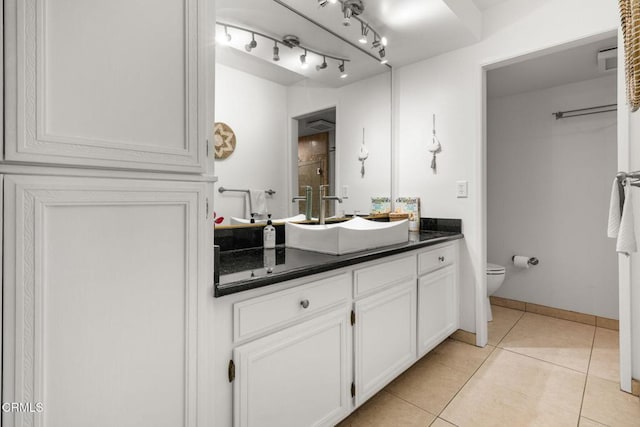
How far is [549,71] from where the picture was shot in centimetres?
263

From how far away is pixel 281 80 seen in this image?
5.99 ft

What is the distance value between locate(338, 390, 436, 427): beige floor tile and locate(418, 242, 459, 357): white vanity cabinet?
34 cm

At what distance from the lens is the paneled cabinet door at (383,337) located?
4.91 feet

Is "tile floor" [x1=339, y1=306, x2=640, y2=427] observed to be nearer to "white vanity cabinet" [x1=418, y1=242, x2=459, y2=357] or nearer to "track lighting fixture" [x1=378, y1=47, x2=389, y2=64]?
"white vanity cabinet" [x1=418, y1=242, x2=459, y2=357]

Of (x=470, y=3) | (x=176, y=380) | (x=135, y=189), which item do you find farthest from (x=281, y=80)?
(x=176, y=380)

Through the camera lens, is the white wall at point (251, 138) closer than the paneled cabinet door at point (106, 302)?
No

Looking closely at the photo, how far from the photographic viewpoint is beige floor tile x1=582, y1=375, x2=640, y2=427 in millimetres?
1570

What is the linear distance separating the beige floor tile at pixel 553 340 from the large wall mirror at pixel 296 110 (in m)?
1.50

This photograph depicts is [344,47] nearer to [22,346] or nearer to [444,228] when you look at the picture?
[444,228]

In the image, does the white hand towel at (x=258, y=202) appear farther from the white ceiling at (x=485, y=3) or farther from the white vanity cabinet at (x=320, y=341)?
the white ceiling at (x=485, y=3)

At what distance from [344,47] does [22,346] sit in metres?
2.27

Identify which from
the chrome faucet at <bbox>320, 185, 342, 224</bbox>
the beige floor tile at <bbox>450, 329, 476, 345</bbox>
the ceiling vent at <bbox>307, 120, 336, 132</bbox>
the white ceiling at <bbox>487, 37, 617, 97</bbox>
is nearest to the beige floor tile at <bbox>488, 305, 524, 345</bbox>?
the beige floor tile at <bbox>450, 329, 476, 345</bbox>

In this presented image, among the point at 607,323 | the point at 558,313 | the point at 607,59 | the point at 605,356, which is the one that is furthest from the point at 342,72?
the point at 607,323

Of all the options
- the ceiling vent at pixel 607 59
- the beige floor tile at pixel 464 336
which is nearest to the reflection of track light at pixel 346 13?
the ceiling vent at pixel 607 59
